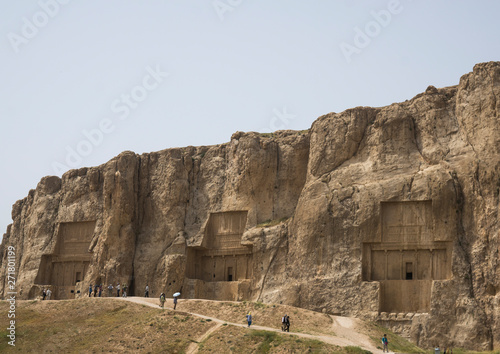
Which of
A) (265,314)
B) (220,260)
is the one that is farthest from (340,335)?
(220,260)

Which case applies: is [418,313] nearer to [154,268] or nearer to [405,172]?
[405,172]

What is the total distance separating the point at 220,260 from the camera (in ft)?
178

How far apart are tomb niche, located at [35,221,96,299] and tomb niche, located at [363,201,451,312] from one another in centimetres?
2447

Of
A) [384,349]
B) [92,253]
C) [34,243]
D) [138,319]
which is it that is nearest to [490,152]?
[384,349]

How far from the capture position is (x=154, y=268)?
54.7 metres

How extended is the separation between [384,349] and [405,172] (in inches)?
565

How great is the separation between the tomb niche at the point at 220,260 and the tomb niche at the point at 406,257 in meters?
10.2

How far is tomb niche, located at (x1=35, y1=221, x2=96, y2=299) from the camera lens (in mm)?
59219

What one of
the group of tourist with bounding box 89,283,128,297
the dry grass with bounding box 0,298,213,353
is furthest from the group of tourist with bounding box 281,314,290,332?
the group of tourist with bounding box 89,283,128,297

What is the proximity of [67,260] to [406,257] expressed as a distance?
2867 centimetres

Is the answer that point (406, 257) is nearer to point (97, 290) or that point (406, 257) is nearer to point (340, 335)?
point (340, 335)

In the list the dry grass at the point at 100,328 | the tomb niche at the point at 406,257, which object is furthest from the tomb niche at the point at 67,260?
the tomb niche at the point at 406,257

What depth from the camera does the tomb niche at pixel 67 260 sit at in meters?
59.2

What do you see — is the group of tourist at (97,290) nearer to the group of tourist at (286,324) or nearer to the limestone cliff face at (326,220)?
the limestone cliff face at (326,220)
